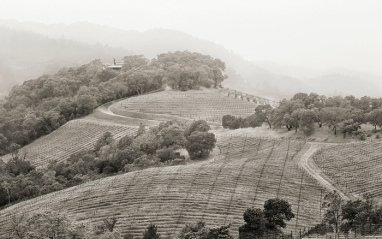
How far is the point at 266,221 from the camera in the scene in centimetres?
2625

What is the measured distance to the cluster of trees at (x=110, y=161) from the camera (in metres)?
45.8

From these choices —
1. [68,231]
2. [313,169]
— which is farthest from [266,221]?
[313,169]

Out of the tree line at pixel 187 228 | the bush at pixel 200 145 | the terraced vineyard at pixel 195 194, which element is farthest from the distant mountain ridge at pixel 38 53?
the tree line at pixel 187 228

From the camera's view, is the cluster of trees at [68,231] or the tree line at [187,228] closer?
the cluster of trees at [68,231]

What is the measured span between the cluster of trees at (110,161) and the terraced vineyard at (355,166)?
11.0 metres

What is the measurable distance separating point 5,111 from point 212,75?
36.3 metres

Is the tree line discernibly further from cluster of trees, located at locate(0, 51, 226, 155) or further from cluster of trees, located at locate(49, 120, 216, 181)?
cluster of trees, located at locate(0, 51, 226, 155)

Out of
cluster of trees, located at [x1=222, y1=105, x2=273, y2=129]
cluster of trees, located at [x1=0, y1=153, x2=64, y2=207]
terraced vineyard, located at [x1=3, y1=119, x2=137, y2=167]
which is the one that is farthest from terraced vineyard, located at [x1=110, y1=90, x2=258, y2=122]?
cluster of trees, located at [x1=0, y1=153, x2=64, y2=207]

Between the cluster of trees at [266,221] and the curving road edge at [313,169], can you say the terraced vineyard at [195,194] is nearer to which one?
the curving road edge at [313,169]

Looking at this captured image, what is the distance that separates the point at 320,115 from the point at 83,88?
1745 inches

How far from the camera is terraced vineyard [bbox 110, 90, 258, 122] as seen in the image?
232ft

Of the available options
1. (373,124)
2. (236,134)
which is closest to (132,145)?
(236,134)

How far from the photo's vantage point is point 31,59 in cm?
16562

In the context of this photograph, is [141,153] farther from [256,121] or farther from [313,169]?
[313,169]
